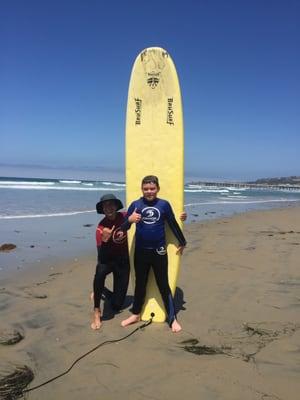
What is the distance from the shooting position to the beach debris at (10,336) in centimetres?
367

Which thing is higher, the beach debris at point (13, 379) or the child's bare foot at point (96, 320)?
the child's bare foot at point (96, 320)

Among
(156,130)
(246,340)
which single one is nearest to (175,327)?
(246,340)

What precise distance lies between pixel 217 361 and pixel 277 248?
5.64 meters

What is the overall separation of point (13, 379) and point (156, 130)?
2.93m

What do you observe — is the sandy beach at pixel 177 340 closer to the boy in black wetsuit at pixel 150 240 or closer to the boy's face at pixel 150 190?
the boy in black wetsuit at pixel 150 240

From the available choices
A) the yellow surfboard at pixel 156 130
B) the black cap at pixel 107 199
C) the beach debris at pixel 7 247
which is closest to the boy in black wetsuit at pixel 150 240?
the black cap at pixel 107 199

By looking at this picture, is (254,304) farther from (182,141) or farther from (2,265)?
(2,265)

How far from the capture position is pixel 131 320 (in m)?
4.16

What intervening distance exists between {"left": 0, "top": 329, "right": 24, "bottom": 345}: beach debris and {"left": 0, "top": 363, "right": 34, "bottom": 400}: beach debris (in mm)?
456

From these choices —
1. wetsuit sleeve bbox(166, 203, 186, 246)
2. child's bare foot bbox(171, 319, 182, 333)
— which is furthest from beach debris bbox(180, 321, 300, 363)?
wetsuit sleeve bbox(166, 203, 186, 246)

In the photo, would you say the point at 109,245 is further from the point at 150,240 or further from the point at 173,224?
the point at 173,224

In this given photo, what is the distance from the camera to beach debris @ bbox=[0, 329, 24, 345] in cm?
367

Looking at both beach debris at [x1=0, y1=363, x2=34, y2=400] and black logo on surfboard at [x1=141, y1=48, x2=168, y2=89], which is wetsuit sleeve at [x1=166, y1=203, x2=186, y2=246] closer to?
black logo on surfboard at [x1=141, y1=48, x2=168, y2=89]

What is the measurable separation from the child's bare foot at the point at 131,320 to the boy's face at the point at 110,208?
3.36ft
